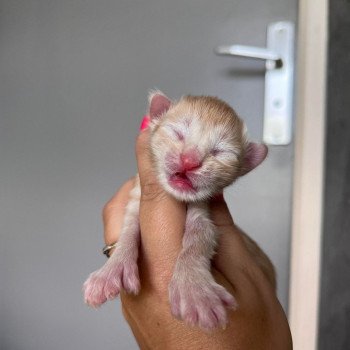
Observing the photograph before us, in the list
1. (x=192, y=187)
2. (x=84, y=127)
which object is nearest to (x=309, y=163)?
(x=192, y=187)

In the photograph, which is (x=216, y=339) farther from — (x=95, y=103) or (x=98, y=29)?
(x=98, y=29)

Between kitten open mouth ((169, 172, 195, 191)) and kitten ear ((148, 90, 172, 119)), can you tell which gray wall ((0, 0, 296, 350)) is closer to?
kitten ear ((148, 90, 172, 119))

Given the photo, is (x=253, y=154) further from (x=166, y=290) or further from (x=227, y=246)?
(x=166, y=290)

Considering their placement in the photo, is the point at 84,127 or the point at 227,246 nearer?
the point at 227,246

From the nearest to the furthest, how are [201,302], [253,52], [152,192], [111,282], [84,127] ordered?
[201,302] → [111,282] → [152,192] → [253,52] → [84,127]

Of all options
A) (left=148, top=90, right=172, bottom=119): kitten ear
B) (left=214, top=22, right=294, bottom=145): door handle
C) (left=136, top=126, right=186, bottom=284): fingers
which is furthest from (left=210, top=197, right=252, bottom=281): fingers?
(left=214, top=22, right=294, bottom=145): door handle

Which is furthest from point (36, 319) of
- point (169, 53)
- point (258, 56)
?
point (258, 56)

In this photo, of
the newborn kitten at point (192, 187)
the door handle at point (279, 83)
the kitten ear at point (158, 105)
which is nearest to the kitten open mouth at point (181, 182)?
the newborn kitten at point (192, 187)
